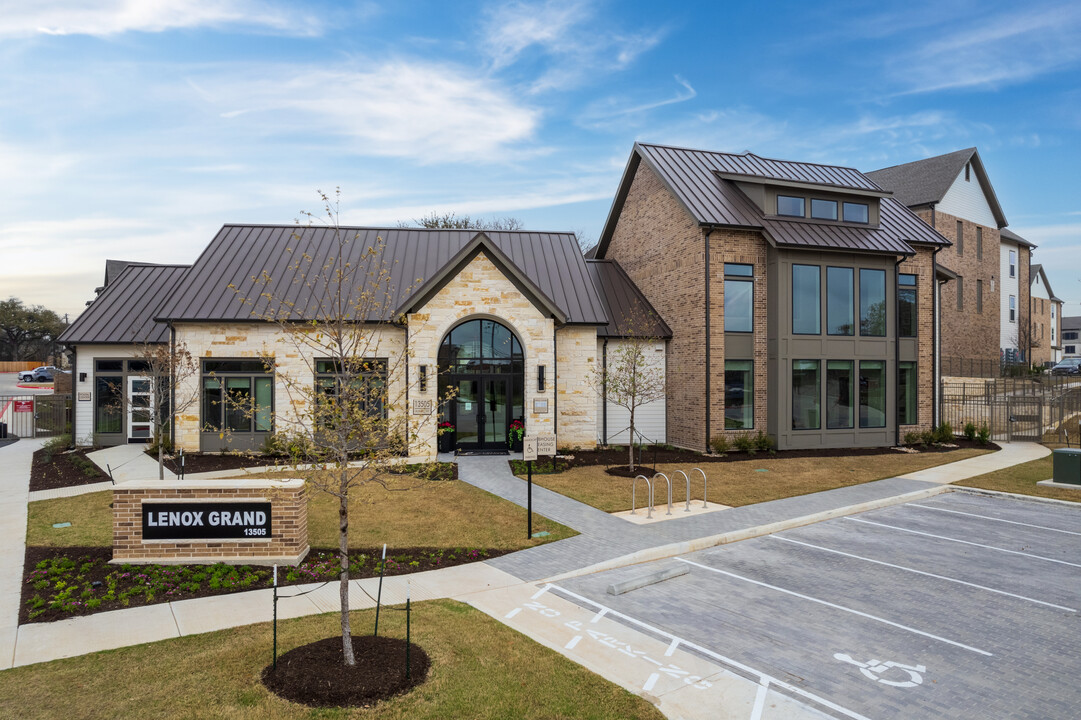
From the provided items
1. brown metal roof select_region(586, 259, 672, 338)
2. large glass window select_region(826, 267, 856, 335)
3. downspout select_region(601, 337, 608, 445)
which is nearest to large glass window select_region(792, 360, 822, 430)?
large glass window select_region(826, 267, 856, 335)

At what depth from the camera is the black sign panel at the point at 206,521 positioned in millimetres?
10453

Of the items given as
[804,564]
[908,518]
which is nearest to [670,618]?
[804,564]

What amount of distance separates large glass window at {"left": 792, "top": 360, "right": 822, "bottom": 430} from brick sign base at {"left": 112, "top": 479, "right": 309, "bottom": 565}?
60.4ft

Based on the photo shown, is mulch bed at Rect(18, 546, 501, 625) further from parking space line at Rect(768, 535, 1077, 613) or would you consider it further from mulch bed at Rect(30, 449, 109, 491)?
mulch bed at Rect(30, 449, 109, 491)

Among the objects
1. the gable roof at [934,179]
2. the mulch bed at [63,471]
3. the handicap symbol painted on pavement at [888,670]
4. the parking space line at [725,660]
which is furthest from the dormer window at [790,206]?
the gable roof at [934,179]

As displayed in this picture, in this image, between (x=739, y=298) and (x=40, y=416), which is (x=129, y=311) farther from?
(x=739, y=298)

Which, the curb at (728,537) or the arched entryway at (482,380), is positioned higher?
the arched entryway at (482,380)

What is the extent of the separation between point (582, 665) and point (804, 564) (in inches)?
226

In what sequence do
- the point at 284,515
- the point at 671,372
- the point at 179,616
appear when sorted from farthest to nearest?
1. the point at 671,372
2. the point at 284,515
3. the point at 179,616

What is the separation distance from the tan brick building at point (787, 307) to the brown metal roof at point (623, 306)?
0.62 m

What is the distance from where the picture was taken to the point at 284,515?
415 inches

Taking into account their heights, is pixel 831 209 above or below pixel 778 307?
above

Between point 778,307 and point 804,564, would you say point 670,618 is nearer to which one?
point 804,564

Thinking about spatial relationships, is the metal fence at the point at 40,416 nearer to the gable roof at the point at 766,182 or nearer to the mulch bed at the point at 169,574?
the mulch bed at the point at 169,574
